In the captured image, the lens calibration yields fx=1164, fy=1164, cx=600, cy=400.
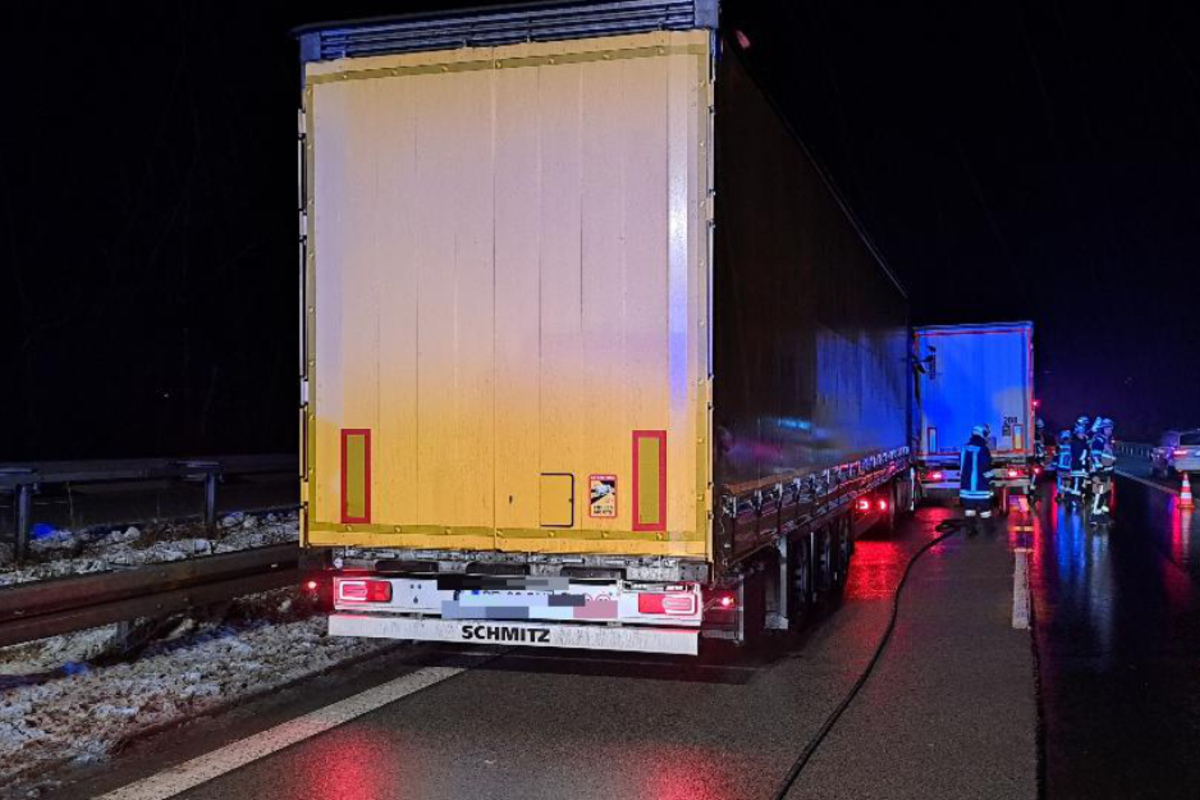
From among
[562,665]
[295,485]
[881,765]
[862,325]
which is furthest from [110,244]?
[881,765]

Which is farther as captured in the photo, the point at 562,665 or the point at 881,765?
the point at 562,665

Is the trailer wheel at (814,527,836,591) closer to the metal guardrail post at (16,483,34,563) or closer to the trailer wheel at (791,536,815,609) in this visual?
the trailer wheel at (791,536,815,609)

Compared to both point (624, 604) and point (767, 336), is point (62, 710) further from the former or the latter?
point (767, 336)

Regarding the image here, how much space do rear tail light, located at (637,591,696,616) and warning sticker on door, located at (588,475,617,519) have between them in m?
0.50

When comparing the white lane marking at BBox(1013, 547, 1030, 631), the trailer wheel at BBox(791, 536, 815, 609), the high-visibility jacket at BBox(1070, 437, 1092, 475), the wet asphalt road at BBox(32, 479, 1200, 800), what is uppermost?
the high-visibility jacket at BBox(1070, 437, 1092, 475)

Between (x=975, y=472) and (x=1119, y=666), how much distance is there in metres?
9.34

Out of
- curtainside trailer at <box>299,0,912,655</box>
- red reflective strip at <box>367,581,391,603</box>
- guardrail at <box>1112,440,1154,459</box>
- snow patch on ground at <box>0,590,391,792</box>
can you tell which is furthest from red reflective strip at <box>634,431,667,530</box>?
guardrail at <box>1112,440,1154,459</box>

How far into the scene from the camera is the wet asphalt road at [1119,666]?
17.8ft

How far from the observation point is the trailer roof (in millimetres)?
6129

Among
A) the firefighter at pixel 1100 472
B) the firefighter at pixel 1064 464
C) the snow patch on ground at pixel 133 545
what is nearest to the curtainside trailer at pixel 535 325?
the snow patch on ground at pixel 133 545

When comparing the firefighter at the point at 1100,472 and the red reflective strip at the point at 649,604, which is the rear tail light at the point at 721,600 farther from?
the firefighter at the point at 1100,472

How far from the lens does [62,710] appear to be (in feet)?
20.3

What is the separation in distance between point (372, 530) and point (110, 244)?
32.9m

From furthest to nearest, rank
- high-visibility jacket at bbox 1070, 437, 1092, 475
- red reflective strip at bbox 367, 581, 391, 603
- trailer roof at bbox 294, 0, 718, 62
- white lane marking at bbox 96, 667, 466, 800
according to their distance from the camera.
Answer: high-visibility jacket at bbox 1070, 437, 1092, 475 → red reflective strip at bbox 367, 581, 391, 603 → trailer roof at bbox 294, 0, 718, 62 → white lane marking at bbox 96, 667, 466, 800
